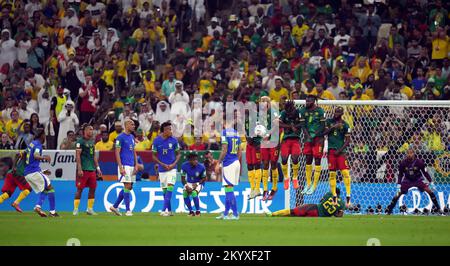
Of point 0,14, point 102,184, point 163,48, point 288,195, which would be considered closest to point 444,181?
point 288,195

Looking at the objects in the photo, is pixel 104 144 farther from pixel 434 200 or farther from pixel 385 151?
pixel 434 200

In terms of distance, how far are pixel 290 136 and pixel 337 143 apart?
4.28ft

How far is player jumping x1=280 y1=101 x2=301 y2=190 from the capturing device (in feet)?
76.9

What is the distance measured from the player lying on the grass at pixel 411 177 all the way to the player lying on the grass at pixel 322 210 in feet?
8.75

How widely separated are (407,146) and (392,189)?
3.87 ft

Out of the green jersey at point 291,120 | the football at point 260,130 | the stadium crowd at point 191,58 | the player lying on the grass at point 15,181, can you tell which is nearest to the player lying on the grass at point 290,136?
the green jersey at point 291,120

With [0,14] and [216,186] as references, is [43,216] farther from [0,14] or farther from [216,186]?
[0,14]

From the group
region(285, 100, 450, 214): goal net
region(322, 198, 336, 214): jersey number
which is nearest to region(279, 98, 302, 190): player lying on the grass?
region(285, 100, 450, 214): goal net

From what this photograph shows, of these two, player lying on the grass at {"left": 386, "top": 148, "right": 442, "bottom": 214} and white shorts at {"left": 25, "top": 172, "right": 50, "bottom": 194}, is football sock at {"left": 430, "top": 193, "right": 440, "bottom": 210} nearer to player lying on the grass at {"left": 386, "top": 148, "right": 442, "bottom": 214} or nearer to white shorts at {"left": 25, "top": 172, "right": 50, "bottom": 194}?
player lying on the grass at {"left": 386, "top": 148, "right": 442, "bottom": 214}

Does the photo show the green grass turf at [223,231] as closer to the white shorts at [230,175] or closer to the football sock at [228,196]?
the football sock at [228,196]

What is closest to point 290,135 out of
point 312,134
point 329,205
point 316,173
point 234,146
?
point 312,134

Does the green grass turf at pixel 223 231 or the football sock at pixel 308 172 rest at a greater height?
the football sock at pixel 308 172

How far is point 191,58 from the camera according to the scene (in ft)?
106

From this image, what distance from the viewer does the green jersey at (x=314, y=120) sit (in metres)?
23.7
